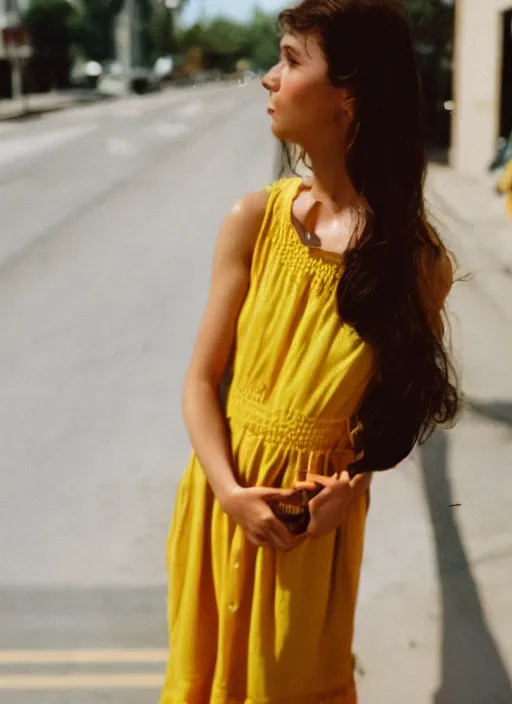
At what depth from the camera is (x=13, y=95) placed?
38906 mm

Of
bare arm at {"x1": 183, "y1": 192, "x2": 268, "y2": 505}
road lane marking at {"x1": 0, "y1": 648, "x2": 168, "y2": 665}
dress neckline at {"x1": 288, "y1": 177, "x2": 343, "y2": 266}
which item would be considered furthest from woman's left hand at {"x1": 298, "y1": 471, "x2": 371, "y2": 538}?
road lane marking at {"x1": 0, "y1": 648, "x2": 168, "y2": 665}

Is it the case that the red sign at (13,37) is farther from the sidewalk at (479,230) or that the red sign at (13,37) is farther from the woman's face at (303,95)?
the woman's face at (303,95)

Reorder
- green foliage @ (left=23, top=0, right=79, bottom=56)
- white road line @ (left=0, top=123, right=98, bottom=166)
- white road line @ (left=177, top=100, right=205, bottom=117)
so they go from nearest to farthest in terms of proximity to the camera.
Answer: white road line @ (left=0, top=123, right=98, bottom=166) < white road line @ (left=177, top=100, right=205, bottom=117) < green foliage @ (left=23, top=0, right=79, bottom=56)

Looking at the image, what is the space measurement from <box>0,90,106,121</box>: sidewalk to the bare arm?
28.1 metres

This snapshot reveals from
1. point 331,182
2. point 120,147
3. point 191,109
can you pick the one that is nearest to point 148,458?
point 331,182

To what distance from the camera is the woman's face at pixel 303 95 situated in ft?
4.61

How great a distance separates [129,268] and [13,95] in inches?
1306

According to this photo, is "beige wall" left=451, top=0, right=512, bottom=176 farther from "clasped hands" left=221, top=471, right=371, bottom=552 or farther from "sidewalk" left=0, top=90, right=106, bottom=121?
"clasped hands" left=221, top=471, right=371, bottom=552

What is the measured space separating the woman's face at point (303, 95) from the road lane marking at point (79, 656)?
1.88 meters

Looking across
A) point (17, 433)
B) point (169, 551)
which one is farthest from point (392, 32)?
point (17, 433)

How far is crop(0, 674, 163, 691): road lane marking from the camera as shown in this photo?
2.65 meters

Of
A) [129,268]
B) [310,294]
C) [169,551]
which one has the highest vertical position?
[310,294]

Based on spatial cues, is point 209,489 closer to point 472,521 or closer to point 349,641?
point 349,641

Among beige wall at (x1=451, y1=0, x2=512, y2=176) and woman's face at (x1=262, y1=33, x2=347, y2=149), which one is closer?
woman's face at (x1=262, y1=33, x2=347, y2=149)
